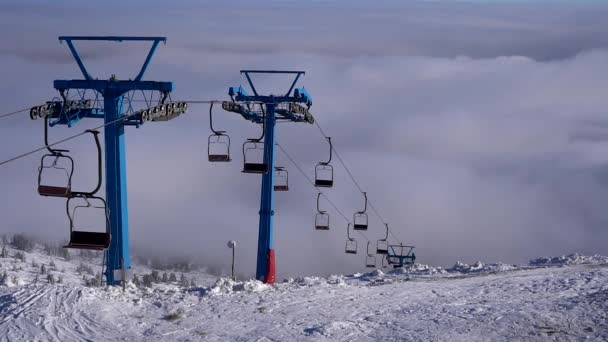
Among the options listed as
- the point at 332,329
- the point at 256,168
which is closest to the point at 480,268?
the point at 256,168

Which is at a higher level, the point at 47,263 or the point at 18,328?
the point at 18,328

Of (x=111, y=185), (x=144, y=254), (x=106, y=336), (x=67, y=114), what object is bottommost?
(x=144, y=254)

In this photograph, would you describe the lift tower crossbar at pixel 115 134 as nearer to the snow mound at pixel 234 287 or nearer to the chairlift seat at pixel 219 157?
the chairlift seat at pixel 219 157

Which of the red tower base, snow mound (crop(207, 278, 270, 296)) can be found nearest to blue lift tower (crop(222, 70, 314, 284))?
the red tower base

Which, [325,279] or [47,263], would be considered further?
[47,263]

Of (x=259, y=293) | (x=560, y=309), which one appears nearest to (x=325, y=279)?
(x=259, y=293)

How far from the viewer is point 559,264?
66.0 ft

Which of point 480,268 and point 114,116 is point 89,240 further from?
point 480,268

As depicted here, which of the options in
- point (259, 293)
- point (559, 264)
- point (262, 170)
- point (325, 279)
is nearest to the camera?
point (259, 293)

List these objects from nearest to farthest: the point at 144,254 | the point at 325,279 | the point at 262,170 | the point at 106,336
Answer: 1. the point at 106,336
2. the point at 325,279
3. the point at 262,170
4. the point at 144,254

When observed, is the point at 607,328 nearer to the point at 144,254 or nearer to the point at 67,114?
the point at 67,114

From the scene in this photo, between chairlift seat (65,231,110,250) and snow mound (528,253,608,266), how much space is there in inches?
454

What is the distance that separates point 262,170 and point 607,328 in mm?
12305

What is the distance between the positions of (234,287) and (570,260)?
928cm
